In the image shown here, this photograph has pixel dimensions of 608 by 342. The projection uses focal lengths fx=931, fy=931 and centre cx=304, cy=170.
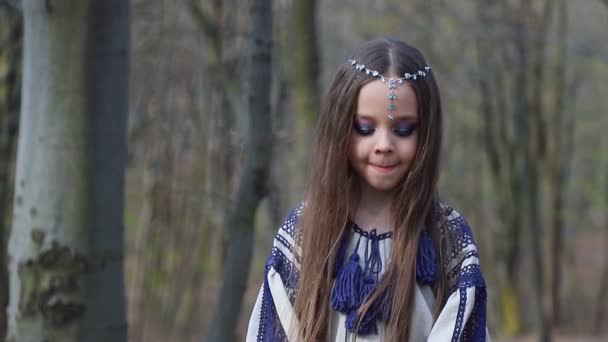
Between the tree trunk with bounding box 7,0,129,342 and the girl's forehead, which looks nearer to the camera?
the girl's forehead

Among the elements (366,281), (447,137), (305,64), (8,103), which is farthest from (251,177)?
(447,137)

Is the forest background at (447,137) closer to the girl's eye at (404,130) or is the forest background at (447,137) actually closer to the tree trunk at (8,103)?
the tree trunk at (8,103)

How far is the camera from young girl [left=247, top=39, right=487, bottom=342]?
2488 millimetres

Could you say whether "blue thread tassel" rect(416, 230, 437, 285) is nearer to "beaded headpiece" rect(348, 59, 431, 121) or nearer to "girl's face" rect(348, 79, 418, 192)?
"girl's face" rect(348, 79, 418, 192)

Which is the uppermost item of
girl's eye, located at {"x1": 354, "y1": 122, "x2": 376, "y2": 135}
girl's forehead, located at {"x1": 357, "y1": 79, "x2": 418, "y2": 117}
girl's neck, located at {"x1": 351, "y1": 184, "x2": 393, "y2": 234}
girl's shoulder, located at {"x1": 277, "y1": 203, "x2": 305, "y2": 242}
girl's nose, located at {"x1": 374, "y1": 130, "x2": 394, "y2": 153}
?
girl's forehead, located at {"x1": 357, "y1": 79, "x2": 418, "y2": 117}

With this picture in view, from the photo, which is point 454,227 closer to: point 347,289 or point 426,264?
point 426,264

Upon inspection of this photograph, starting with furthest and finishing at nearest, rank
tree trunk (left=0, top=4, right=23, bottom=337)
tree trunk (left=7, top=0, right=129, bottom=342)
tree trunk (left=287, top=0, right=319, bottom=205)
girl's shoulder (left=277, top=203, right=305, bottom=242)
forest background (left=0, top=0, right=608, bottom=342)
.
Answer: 1. forest background (left=0, top=0, right=608, bottom=342)
2. tree trunk (left=0, top=4, right=23, bottom=337)
3. tree trunk (left=287, top=0, right=319, bottom=205)
4. tree trunk (left=7, top=0, right=129, bottom=342)
5. girl's shoulder (left=277, top=203, right=305, bottom=242)

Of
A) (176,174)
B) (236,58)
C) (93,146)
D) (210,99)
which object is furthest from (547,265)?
(93,146)

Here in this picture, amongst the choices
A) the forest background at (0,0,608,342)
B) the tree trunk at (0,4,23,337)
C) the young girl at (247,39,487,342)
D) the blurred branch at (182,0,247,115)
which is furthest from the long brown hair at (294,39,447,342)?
the forest background at (0,0,608,342)

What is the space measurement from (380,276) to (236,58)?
5.30m

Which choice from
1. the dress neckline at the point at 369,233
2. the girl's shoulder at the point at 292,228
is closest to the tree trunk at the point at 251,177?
the girl's shoulder at the point at 292,228

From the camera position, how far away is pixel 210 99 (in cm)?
1068

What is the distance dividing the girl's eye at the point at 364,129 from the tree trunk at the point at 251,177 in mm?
1329

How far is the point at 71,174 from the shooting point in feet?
11.4
